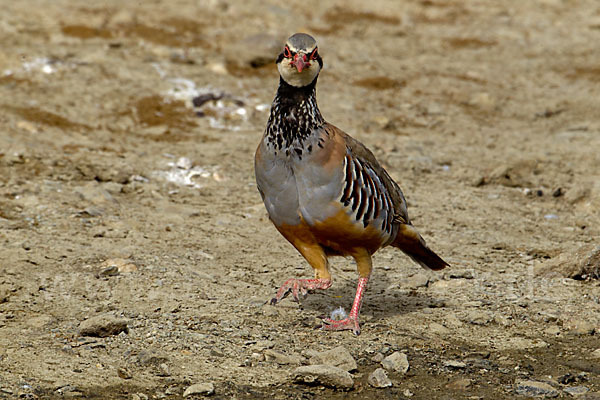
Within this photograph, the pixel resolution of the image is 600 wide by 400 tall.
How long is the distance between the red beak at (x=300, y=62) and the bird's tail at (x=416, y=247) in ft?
4.03

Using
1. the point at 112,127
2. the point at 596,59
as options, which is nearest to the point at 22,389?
the point at 112,127

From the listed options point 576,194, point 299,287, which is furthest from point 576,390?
point 576,194

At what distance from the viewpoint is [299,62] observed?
432cm

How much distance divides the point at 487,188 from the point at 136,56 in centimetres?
473

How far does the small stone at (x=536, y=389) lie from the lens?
13.3 ft

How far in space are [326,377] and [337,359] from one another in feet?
0.77

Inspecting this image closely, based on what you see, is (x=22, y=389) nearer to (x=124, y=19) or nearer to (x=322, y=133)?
(x=322, y=133)

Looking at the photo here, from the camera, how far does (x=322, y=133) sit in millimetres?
4438

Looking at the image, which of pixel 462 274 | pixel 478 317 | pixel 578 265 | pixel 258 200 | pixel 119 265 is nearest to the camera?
pixel 478 317

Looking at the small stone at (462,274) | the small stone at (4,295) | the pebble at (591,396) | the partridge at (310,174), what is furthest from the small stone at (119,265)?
the pebble at (591,396)

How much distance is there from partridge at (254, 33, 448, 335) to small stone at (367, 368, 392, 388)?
56 centimetres

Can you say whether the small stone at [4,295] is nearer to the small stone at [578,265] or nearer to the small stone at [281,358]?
the small stone at [281,358]

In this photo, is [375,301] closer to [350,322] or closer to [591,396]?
[350,322]

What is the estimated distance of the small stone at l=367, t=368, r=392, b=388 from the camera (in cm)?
409
